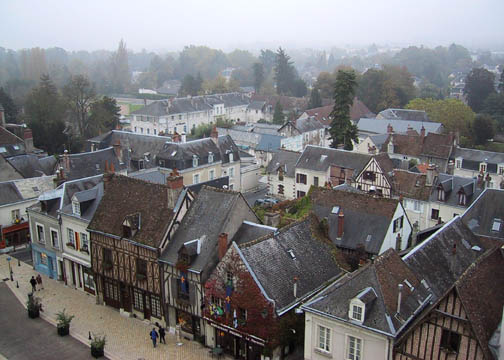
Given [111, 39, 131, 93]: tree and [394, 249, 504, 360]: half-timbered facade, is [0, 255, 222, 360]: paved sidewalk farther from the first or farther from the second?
[111, 39, 131, 93]: tree

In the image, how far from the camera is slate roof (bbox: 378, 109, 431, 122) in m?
72.8

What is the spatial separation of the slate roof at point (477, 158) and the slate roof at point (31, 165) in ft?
133

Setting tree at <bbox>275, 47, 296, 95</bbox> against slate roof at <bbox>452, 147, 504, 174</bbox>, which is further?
tree at <bbox>275, 47, 296, 95</bbox>

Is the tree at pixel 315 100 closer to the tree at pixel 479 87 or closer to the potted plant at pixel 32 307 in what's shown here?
the tree at pixel 479 87

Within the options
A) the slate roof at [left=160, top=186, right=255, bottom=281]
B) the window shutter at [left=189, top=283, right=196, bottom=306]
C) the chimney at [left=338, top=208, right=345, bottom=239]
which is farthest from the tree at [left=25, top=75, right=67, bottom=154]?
the chimney at [left=338, top=208, right=345, bottom=239]

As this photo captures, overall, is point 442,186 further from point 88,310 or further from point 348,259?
point 88,310

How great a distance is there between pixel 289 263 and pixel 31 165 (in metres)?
29.3

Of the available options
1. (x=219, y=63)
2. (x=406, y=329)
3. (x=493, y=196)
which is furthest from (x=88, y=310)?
(x=219, y=63)

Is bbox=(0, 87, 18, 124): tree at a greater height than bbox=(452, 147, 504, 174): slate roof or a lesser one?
greater

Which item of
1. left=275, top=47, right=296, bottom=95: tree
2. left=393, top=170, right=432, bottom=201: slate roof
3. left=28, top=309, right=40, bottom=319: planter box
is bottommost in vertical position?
left=28, top=309, right=40, bottom=319: planter box

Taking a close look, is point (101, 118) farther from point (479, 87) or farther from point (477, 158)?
point (479, 87)

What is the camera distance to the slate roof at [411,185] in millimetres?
38594

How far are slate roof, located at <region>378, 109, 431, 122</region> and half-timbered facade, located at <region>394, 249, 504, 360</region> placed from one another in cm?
5751

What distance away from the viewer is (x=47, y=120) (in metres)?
64.1
